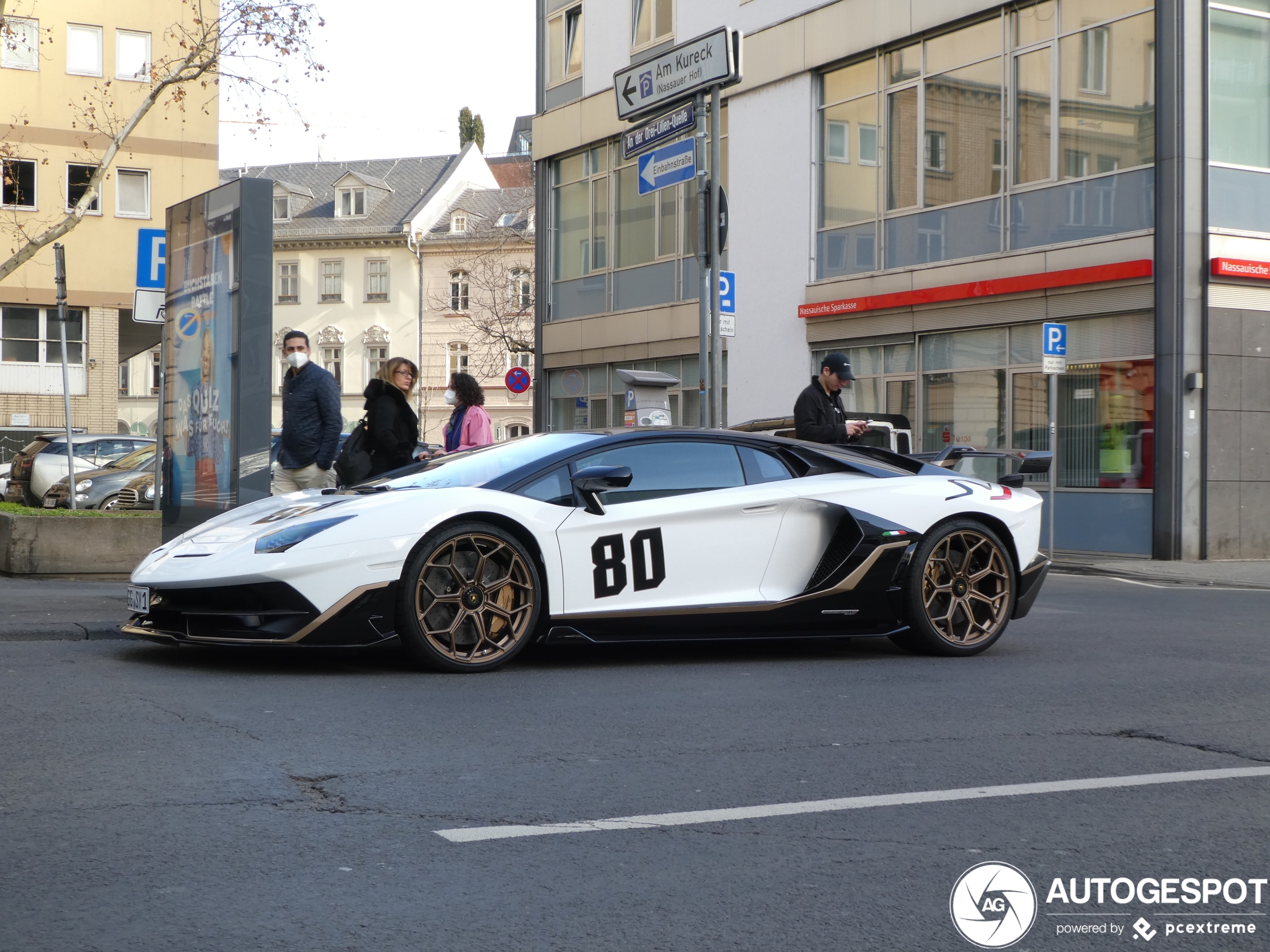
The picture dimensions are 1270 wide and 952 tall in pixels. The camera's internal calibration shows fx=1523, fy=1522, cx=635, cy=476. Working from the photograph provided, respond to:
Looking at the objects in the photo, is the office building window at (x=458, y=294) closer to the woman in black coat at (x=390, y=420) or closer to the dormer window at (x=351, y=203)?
the dormer window at (x=351, y=203)

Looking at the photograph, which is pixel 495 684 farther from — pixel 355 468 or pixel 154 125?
pixel 154 125

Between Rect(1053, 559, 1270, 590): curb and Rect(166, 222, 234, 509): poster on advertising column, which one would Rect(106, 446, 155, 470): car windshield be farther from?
Rect(1053, 559, 1270, 590): curb

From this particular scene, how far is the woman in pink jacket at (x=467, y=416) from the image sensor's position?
11133 mm

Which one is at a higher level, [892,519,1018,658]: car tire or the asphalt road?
[892,519,1018,658]: car tire

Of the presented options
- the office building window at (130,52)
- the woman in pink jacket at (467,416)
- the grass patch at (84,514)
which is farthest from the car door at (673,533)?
the office building window at (130,52)

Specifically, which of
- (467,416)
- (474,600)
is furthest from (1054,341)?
(474,600)

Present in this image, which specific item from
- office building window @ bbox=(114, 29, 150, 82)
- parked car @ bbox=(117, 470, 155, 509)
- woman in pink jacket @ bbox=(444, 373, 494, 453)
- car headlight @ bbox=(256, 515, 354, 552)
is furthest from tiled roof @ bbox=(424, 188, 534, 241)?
car headlight @ bbox=(256, 515, 354, 552)

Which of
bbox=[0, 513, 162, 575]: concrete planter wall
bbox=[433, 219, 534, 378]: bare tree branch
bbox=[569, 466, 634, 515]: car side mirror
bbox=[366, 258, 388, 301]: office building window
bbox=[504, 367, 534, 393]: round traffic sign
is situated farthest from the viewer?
bbox=[366, 258, 388, 301]: office building window

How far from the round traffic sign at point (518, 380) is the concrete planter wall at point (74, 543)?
16.1m

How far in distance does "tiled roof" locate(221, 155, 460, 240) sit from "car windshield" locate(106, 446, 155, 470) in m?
45.7

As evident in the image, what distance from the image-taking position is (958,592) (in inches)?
317

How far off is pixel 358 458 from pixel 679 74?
487 centimetres

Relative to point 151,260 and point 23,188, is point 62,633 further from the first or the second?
point 23,188

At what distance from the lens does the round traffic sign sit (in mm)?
27875
